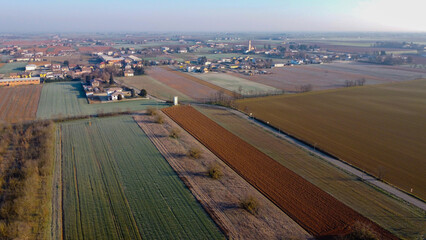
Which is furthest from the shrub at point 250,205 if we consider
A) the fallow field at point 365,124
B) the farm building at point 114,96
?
the farm building at point 114,96

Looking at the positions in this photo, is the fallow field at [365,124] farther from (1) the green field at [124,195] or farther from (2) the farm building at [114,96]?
(2) the farm building at [114,96]

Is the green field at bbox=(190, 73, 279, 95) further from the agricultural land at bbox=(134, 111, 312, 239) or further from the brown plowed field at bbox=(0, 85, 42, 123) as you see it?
the brown plowed field at bbox=(0, 85, 42, 123)

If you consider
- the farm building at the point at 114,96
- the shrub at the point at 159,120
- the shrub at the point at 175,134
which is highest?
the farm building at the point at 114,96

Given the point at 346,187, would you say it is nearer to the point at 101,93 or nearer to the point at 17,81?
the point at 101,93

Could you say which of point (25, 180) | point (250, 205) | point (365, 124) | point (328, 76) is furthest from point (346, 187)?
point (328, 76)

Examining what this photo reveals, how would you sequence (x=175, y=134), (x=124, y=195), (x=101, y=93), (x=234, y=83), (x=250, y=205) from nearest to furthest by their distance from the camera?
(x=250, y=205), (x=124, y=195), (x=175, y=134), (x=101, y=93), (x=234, y=83)

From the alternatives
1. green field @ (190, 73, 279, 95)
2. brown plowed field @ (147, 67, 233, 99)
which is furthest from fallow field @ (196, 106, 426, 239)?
green field @ (190, 73, 279, 95)

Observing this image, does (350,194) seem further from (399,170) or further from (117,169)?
(117,169)
